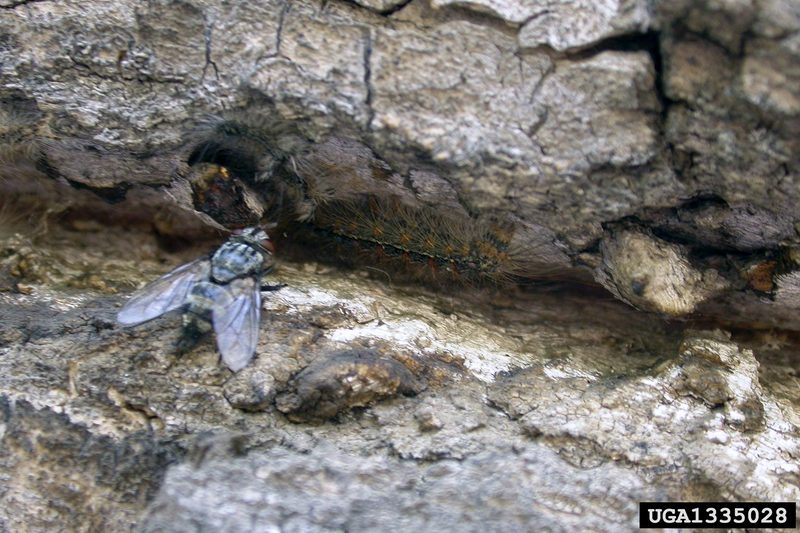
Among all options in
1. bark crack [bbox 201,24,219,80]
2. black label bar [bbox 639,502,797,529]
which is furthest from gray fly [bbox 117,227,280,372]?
black label bar [bbox 639,502,797,529]

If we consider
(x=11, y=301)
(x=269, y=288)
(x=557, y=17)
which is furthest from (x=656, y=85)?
(x=11, y=301)

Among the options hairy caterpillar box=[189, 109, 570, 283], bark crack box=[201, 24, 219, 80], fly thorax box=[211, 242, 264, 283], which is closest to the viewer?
bark crack box=[201, 24, 219, 80]

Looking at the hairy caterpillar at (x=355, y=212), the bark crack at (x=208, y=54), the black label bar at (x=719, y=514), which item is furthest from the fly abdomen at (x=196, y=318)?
the black label bar at (x=719, y=514)

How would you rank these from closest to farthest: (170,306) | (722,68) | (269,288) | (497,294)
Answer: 1. (722,68)
2. (170,306)
3. (269,288)
4. (497,294)

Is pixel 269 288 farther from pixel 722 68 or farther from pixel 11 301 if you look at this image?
pixel 722 68

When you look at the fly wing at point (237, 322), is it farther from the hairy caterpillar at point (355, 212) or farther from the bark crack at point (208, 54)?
the bark crack at point (208, 54)

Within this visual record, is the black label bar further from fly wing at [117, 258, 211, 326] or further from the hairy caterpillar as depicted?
fly wing at [117, 258, 211, 326]
